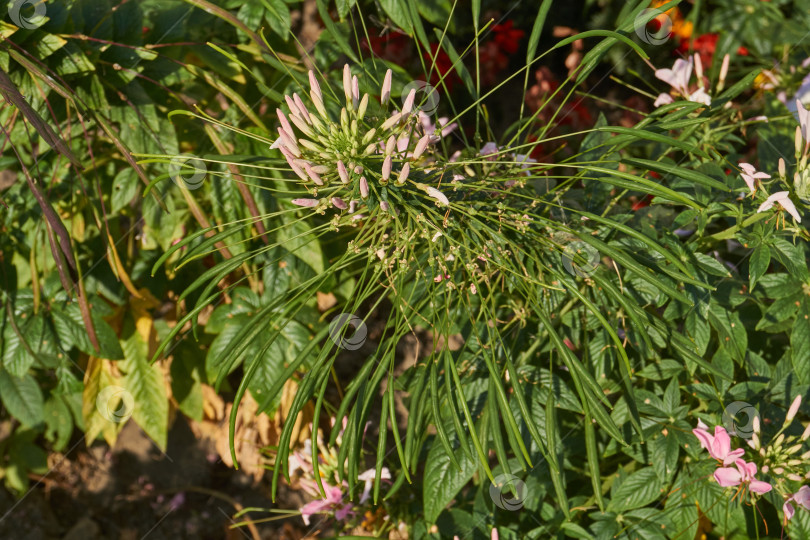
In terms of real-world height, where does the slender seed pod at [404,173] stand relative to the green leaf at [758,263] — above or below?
above

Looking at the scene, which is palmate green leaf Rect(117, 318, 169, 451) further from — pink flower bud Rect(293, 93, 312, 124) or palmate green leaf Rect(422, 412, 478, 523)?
pink flower bud Rect(293, 93, 312, 124)

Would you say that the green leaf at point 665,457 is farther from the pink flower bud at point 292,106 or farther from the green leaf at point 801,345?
the pink flower bud at point 292,106

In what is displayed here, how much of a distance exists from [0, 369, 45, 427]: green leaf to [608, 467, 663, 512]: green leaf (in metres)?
1.30

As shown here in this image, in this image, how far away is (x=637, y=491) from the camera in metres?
1.03

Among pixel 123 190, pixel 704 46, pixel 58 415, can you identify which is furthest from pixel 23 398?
pixel 704 46

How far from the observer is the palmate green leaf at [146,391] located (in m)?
1.41

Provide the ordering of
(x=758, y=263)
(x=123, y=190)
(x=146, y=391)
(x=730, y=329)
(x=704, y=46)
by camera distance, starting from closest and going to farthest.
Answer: (x=758, y=263) < (x=730, y=329) < (x=123, y=190) < (x=146, y=391) < (x=704, y=46)

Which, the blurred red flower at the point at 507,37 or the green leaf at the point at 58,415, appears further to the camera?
the blurred red flower at the point at 507,37

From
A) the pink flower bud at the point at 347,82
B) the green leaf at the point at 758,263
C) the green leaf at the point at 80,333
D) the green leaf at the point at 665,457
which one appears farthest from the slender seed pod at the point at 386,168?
the green leaf at the point at 80,333

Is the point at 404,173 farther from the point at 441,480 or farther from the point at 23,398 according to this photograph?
the point at 23,398

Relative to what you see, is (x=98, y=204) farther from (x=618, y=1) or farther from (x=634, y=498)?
(x=618, y=1)

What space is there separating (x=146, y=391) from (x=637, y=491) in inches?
41.1

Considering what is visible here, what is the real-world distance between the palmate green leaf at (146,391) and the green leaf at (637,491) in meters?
0.96

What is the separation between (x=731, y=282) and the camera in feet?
3.39
